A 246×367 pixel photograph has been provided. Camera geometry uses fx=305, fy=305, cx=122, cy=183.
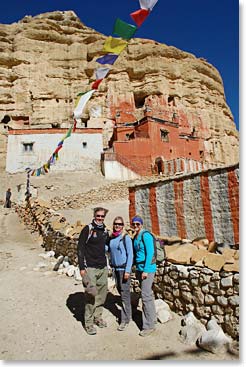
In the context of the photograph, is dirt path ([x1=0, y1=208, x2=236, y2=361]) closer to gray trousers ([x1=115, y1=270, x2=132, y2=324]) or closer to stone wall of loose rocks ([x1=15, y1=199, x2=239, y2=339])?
gray trousers ([x1=115, y1=270, x2=132, y2=324])

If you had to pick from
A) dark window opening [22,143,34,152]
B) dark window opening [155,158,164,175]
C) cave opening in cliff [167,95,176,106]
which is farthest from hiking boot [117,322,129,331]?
cave opening in cliff [167,95,176,106]

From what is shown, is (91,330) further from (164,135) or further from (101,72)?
(164,135)

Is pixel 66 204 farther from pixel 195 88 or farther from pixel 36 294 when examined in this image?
pixel 195 88

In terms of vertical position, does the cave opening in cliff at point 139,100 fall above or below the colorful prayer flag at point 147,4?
above

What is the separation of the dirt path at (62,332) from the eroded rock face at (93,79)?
29814 mm

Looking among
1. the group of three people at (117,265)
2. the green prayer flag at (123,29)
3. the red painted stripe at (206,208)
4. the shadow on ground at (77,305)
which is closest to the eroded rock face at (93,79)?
the red painted stripe at (206,208)

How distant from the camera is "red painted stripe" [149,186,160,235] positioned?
26.2 feet

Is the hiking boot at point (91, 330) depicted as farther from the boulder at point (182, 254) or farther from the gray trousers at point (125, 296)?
the boulder at point (182, 254)

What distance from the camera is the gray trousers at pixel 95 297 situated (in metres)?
4.44

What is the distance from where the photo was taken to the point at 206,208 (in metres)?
6.66

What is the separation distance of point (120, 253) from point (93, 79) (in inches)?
1512

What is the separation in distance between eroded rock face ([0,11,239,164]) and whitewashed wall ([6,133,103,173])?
7.49 metres

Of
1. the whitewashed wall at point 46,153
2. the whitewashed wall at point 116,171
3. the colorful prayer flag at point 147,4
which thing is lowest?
the whitewashed wall at point 116,171

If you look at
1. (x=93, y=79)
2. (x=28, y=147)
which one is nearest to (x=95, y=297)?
(x=28, y=147)
